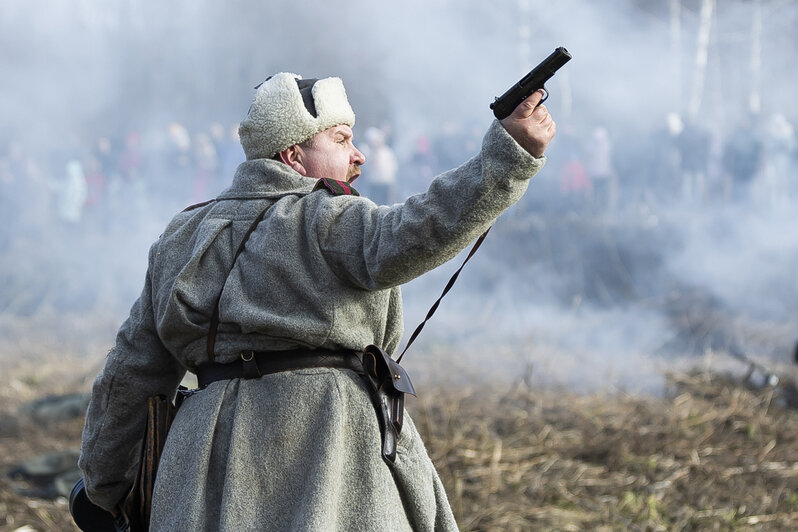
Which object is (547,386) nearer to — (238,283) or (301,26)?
(238,283)

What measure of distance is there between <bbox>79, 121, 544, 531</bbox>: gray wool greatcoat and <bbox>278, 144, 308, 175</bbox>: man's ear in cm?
6

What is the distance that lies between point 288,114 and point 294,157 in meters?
0.10

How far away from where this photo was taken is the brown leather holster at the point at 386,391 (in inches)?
78.7

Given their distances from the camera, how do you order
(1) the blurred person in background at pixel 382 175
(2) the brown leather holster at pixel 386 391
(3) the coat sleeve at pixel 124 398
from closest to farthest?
(2) the brown leather holster at pixel 386 391, (3) the coat sleeve at pixel 124 398, (1) the blurred person in background at pixel 382 175

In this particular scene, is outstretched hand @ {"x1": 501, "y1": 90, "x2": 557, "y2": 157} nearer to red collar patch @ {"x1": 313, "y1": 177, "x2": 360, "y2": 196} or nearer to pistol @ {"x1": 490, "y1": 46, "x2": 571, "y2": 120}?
pistol @ {"x1": 490, "y1": 46, "x2": 571, "y2": 120}

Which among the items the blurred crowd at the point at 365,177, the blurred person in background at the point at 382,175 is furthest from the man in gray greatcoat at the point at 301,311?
the blurred person in background at the point at 382,175

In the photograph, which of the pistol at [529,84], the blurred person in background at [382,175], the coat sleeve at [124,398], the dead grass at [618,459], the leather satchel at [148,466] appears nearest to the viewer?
the pistol at [529,84]

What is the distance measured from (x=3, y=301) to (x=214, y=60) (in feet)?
20.4

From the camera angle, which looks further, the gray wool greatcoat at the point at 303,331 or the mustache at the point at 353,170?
the mustache at the point at 353,170

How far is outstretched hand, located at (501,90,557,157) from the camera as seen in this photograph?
177cm

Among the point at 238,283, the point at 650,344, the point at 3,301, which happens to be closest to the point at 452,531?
the point at 238,283

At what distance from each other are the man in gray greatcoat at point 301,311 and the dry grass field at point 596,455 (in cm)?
222

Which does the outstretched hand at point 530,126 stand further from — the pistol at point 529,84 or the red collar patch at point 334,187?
the red collar patch at point 334,187

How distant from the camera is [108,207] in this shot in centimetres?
1334
